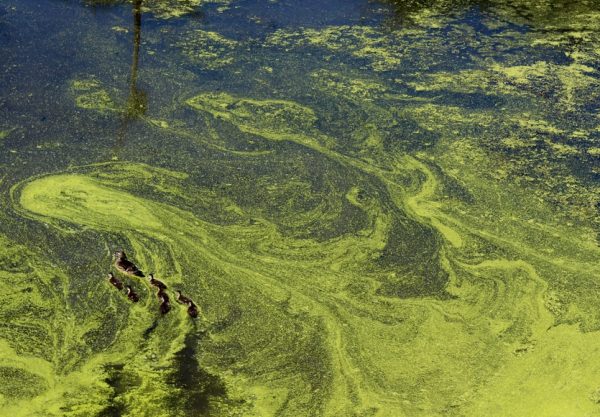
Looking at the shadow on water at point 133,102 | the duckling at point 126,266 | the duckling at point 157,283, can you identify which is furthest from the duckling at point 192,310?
the shadow on water at point 133,102

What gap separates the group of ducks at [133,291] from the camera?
2600 millimetres

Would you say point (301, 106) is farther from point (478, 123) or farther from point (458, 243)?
point (458, 243)

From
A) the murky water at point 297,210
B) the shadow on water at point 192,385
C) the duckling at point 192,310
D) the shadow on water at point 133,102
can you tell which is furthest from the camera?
the shadow on water at point 133,102

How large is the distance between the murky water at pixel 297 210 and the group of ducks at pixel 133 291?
0.03 m

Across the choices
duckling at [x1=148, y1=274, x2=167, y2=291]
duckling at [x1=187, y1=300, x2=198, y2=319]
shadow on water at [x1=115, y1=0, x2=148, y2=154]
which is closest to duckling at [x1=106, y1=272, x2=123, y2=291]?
duckling at [x1=148, y1=274, x2=167, y2=291]

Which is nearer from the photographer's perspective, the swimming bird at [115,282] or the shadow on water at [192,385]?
the shadow on water at [192,385]

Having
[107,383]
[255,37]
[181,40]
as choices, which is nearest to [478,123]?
[255,37]

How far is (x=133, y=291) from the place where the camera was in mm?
2654

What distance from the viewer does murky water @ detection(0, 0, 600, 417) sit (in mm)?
2416

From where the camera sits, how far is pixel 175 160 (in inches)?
131

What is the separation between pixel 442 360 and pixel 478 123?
1549mm

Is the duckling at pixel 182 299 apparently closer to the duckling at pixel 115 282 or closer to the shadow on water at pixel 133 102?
the duckling at pixel 115 282

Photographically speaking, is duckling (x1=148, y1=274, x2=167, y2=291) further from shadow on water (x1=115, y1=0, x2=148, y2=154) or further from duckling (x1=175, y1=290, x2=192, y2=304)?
shadow on water (x1=115, y1=0, x2=148, y2=154)

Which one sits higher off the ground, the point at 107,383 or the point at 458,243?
the point at 458,243
